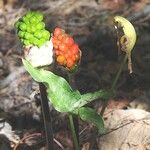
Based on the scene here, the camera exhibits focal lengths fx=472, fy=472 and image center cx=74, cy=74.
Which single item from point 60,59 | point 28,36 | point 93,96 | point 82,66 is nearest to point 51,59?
point 60,59

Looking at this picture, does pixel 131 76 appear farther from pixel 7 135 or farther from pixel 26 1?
pixel 26 1

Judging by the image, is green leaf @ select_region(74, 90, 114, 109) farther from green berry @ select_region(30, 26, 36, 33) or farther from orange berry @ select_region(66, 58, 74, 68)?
green berry @ select_region(30, 26, 36, 33)

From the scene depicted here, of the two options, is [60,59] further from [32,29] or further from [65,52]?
[32,29]

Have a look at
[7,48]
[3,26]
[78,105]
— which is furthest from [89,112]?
[3,26]

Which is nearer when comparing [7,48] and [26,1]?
[7,48]

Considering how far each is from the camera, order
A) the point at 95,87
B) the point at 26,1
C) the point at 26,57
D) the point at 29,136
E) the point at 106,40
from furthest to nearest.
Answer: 1. the point at 26,1
2. the point at 106,40
3. the point at 95,87
4. the point at 29,136
5. the point at 26,57

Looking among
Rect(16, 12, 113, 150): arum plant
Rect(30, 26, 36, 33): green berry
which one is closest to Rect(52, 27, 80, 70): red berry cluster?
Rect(16, 12, 113, 150): arum plant
